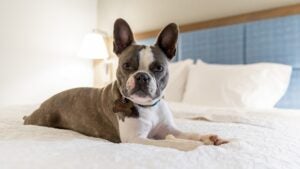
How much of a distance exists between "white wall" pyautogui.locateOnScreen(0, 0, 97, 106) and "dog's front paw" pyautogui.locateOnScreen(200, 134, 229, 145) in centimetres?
277

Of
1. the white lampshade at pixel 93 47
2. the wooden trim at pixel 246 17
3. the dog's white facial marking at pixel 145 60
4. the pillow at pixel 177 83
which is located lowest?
the pillow at pixel 177 83

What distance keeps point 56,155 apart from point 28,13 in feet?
9.85

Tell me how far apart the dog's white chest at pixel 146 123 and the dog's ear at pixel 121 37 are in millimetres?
292

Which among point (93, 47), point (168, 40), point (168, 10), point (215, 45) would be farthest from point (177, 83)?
point (168, 40)

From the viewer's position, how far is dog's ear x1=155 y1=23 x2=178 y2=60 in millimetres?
1263

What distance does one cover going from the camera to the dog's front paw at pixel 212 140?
1007 millimetres

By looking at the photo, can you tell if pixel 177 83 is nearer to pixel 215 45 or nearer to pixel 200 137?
pixel 215 45

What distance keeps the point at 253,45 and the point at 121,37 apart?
64.5 inches

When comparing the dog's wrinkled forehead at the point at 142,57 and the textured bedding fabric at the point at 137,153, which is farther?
the dog's wrinkled forehead at the point at 142,57

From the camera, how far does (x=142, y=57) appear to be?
1.17 metres

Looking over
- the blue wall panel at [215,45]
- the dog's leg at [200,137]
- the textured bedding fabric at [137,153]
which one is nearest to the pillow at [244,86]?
the blue wall panel at [215,45]

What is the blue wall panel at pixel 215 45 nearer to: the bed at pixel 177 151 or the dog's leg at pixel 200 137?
the bed at pixel 177 151

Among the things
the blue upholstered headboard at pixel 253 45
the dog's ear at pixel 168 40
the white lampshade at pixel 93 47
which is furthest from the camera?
the white lampshade at pixel 93 47

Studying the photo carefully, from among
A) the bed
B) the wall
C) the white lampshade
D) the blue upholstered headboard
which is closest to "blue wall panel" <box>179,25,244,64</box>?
the blue upholstered headboard
